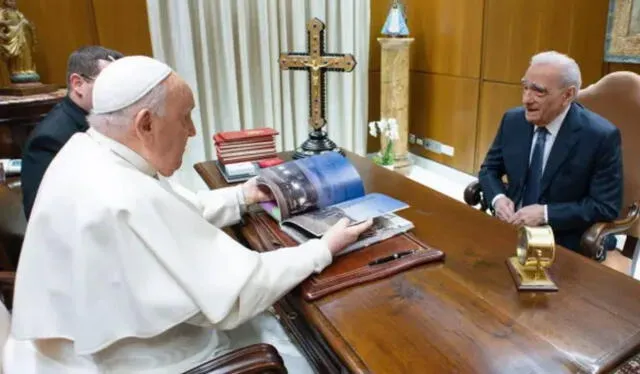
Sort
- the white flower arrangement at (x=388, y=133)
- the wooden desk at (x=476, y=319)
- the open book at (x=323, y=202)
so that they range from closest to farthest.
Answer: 1. the wooden desk at (x=476, y=319)
2. the open book at (x=323, y=202)
3. the white flower arrangement at (x=388, y=133)

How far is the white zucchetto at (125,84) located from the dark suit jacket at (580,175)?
1.44m

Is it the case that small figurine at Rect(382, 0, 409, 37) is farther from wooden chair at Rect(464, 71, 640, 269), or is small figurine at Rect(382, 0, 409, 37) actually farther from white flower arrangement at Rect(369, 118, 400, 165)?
wooden chair at Rect(464, 71, 640, 269)

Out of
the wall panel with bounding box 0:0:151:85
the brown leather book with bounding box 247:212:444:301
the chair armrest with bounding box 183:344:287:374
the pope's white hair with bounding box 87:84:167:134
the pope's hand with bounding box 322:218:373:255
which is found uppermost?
the wall panel with bounding box 0:0:151:85

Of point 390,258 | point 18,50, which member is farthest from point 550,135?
point 18,50

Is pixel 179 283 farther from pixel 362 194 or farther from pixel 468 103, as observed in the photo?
pixel 468 103

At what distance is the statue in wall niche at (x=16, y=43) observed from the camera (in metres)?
2.83

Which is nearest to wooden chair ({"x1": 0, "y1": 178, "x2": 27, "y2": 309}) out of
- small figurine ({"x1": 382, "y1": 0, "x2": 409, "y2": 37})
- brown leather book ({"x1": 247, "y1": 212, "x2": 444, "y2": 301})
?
brown leather book ({"x1": 247, "y1": 212, "x2": 444, "y2": 301})

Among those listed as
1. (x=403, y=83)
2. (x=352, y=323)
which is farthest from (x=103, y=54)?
(x=403, y=83)

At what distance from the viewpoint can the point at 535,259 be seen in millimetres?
1009

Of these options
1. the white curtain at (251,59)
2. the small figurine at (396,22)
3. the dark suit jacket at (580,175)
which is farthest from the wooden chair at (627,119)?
the white curtain at (251,59)

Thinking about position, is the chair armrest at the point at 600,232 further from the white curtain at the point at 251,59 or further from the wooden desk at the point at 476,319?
the white curtain at the point at 251,59

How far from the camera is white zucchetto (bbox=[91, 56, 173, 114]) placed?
1.00 m

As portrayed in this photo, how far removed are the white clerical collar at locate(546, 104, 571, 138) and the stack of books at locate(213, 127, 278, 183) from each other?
1114 mm

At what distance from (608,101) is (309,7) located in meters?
2.67
